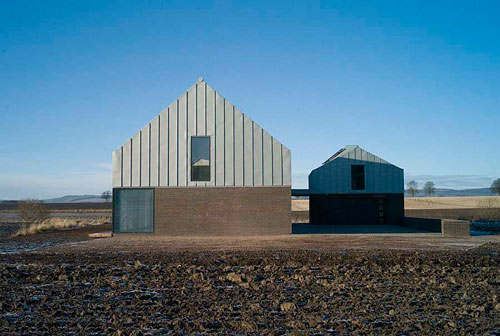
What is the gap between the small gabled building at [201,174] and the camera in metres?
23.6

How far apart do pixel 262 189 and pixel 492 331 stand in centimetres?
1713

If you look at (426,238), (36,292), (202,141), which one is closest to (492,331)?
(36,292)

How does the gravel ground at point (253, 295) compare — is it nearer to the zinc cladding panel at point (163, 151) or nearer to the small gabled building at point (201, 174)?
the small gabled building at point (201, 174)

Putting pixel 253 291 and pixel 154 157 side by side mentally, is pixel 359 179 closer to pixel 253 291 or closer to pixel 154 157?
pixel 154 157

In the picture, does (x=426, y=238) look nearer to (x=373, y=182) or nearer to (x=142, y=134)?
(x=373, y=182)

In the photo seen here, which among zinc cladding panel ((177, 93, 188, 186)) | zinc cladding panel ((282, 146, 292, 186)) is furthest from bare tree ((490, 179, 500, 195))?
zinc cladding panel ((177, 93, 188, 186))

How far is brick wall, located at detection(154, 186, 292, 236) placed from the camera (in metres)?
23.6

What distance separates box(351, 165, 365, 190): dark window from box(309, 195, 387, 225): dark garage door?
1.73m

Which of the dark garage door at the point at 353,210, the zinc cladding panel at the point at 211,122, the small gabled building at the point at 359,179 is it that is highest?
the zinc cladding panel at the point at 211,122

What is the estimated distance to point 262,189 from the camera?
77.6 ft

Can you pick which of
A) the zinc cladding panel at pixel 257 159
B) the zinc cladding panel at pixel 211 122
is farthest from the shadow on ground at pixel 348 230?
the zinc cladding panel at pixel 211 122

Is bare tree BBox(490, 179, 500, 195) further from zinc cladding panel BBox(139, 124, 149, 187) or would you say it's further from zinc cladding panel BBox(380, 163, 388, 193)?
zinc cladding panel BBox(139, 124, 149, 187)

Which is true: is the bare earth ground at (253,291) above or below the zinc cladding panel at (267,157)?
below

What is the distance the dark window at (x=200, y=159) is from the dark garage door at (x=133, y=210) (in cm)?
255
